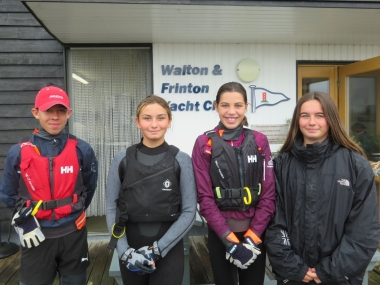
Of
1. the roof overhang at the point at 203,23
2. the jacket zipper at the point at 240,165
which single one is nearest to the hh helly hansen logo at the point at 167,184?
the jacket zipper at the point at 240,165

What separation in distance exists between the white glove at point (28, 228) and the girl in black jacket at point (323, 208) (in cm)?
137

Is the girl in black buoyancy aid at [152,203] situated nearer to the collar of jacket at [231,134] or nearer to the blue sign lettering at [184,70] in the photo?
the collar of jacket at [231,134]

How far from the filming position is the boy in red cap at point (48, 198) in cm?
203

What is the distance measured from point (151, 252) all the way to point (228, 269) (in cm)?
56

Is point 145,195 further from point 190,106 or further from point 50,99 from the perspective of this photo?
point 190,106

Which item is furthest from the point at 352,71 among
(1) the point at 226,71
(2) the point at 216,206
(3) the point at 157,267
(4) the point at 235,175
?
(3) the point at 157,267

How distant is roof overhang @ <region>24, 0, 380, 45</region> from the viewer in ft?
10.7

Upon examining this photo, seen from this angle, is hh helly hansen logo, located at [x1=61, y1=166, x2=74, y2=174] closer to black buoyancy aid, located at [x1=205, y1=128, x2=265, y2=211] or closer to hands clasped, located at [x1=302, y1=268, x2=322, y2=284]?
black buoyancy aid, located at [x1=205, y1=128, x2=265, y2=211]

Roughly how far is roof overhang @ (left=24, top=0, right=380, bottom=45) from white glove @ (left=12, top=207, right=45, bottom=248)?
80.3 inches

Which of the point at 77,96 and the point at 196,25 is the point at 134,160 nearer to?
the point at 196,25

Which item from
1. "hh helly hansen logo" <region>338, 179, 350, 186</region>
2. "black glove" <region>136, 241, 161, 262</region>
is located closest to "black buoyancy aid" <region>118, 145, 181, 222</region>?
"black glove" <region>136, 241, 161, 262</region>

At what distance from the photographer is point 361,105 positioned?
484 centimetres

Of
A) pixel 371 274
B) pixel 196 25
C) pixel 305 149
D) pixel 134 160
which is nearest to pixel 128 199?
pixel 134 160

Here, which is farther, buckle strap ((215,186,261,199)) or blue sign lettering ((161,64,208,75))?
blue sign lettering ((161,64,208,75))
